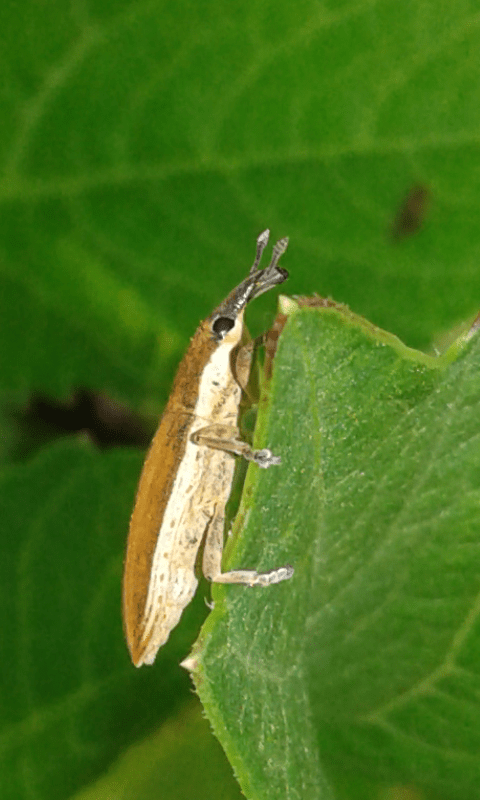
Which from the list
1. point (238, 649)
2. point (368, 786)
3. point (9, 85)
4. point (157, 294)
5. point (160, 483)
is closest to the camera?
point (238, 649)

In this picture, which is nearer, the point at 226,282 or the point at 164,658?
the point at 164,658

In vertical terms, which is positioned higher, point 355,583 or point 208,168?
point 208,168

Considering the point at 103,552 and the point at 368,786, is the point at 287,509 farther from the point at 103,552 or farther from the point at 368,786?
the point at 103,552

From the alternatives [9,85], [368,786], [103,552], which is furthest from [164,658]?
[9,85]

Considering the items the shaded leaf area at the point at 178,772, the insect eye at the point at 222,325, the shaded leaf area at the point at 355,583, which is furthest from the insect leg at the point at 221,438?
the shaded leaf area at the point at 178,772

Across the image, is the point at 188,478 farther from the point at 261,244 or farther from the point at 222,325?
the point at 261,244

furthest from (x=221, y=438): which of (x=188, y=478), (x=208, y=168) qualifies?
(x=208, y=168)
